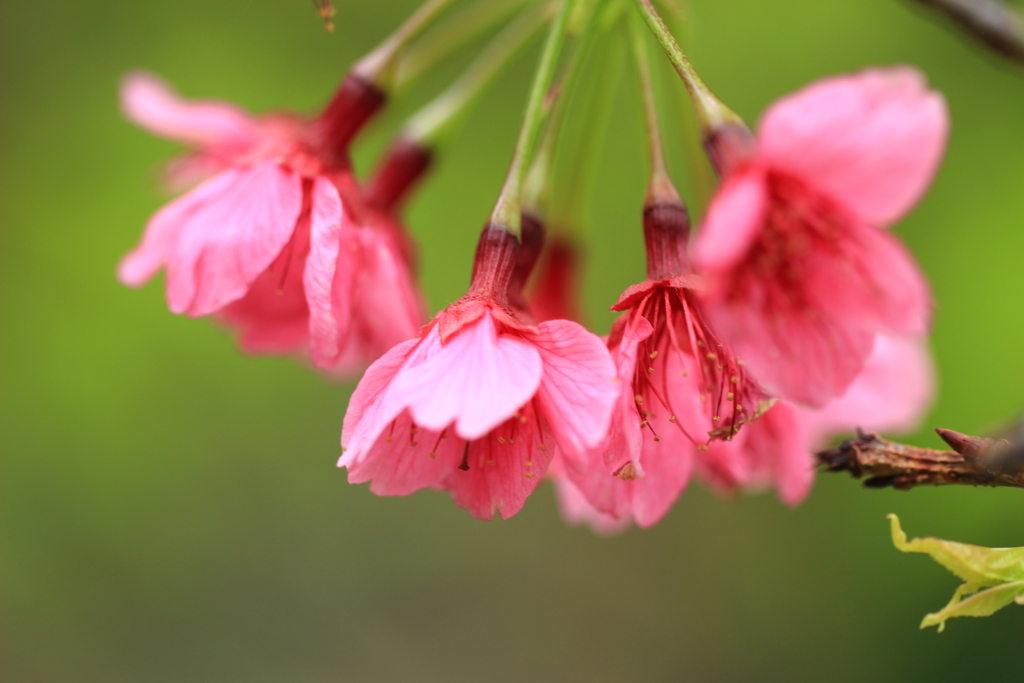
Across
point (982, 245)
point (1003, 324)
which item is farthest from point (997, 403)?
point (982, 245)

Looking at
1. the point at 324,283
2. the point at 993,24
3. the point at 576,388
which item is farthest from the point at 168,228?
the point at 993,24

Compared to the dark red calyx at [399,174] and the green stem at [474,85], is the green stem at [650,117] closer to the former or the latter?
the green stem at [474,85]

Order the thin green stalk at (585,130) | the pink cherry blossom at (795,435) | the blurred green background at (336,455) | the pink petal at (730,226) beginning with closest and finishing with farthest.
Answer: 1. the pink petal at (730,226)
2. the pink cherry blossom at (795,435)
3. the thin green stalk at (585,130)
4. the blurred green background at (336,455)

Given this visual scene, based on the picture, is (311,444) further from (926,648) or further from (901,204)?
(901,204)

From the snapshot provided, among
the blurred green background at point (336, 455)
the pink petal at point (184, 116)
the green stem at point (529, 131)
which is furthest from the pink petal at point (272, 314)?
the blurred green background at point (336, 455)

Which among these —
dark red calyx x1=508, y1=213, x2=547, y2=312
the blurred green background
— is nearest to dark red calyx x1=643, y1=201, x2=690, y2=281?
dark red calyx x1=508, y1=213, x2=547, y2=312

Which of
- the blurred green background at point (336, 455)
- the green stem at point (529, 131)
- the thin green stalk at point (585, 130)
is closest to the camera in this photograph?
the green stem at point (529, 131)

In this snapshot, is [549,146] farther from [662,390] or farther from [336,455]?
[336,455]
